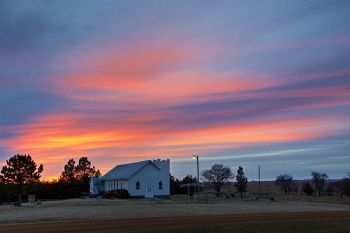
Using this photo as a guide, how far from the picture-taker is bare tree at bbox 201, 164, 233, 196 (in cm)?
10369

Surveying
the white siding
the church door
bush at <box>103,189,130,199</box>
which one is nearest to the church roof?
the white siding

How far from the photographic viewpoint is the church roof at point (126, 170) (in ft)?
273

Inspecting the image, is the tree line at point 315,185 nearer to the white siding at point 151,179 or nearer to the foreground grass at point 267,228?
the white siding at point 151,179

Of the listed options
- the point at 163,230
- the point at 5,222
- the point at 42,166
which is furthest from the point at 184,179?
the point at 163,230

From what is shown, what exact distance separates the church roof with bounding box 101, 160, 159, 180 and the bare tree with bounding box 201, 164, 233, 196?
1854 cm

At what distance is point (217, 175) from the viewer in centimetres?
10388

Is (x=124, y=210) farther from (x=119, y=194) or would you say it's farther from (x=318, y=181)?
(x=318, y=181)

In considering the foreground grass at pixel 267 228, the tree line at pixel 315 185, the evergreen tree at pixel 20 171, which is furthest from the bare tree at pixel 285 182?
the foreground grass at pixel 267 228

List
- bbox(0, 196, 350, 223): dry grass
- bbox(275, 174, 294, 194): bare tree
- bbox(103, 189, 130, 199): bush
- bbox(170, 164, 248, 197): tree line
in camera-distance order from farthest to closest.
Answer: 1. bbox(275, 174, 294, 194): bare tree
2. bbox(170, 164, 248, 197): tree line
3. bbox(103, 189, 130, 199): bush
4. bbox(0, 196, 350, 223): dry grass

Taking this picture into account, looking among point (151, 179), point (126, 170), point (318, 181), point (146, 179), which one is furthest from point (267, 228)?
point (318, 181)

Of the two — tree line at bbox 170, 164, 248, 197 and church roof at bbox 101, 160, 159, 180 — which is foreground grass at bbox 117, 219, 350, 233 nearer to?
church roof at bbox 101, 160, 159, 180

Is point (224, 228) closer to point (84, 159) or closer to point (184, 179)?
point (184, 179)

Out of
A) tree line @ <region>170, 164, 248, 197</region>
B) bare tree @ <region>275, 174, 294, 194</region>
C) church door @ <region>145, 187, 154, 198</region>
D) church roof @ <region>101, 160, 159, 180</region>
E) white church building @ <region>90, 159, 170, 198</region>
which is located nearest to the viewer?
white church building @ <region>90, 159, 170, 198</region>

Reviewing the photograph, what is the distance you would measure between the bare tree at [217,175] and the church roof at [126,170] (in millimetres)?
18544
